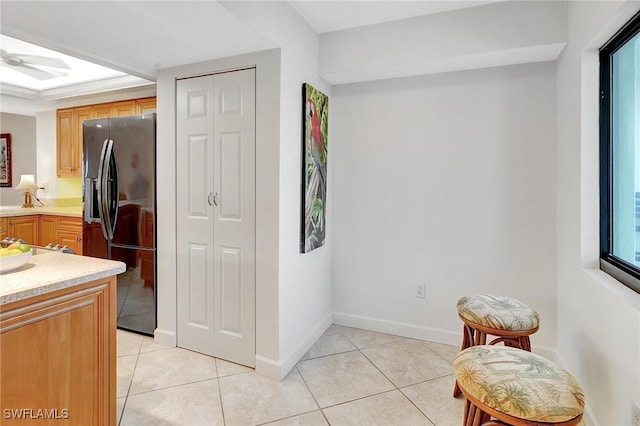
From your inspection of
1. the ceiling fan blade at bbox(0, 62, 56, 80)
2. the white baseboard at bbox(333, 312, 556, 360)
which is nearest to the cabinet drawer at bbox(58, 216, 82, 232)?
the ceiling fan blade at bbox(0, 62, 56, 80)

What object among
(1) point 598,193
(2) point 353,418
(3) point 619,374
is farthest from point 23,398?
(1) point 598,193

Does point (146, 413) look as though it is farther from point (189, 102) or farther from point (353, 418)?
point (189, 102)

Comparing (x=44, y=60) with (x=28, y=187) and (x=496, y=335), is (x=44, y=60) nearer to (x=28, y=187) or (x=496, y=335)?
(x=28, y=187)

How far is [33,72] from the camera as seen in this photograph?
134 inches

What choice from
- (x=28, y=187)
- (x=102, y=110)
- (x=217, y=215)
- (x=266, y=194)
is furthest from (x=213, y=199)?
(x=28, y=187)

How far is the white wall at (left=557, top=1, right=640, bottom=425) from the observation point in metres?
1.42

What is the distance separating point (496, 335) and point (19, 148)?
6.36 metres

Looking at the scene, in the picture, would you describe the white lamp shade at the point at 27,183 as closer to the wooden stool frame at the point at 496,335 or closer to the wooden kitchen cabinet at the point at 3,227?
the wooden kitchen cabinet at the point at 3,227

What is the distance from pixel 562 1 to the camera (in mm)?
2111

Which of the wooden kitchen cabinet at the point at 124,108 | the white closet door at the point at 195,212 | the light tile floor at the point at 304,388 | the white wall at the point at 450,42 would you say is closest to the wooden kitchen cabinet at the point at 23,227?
the wooden kitchen cabinet at the point at 124,108

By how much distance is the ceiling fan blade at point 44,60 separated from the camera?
299cm

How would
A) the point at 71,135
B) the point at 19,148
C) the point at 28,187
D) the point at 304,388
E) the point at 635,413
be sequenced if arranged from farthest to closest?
the point at 19,148
the point at 28,187
the point at 71,135
the point at 304,388
the point at 635,413

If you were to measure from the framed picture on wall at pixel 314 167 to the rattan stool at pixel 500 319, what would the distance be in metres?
1.18

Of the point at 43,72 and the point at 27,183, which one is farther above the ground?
the point at 43,72
